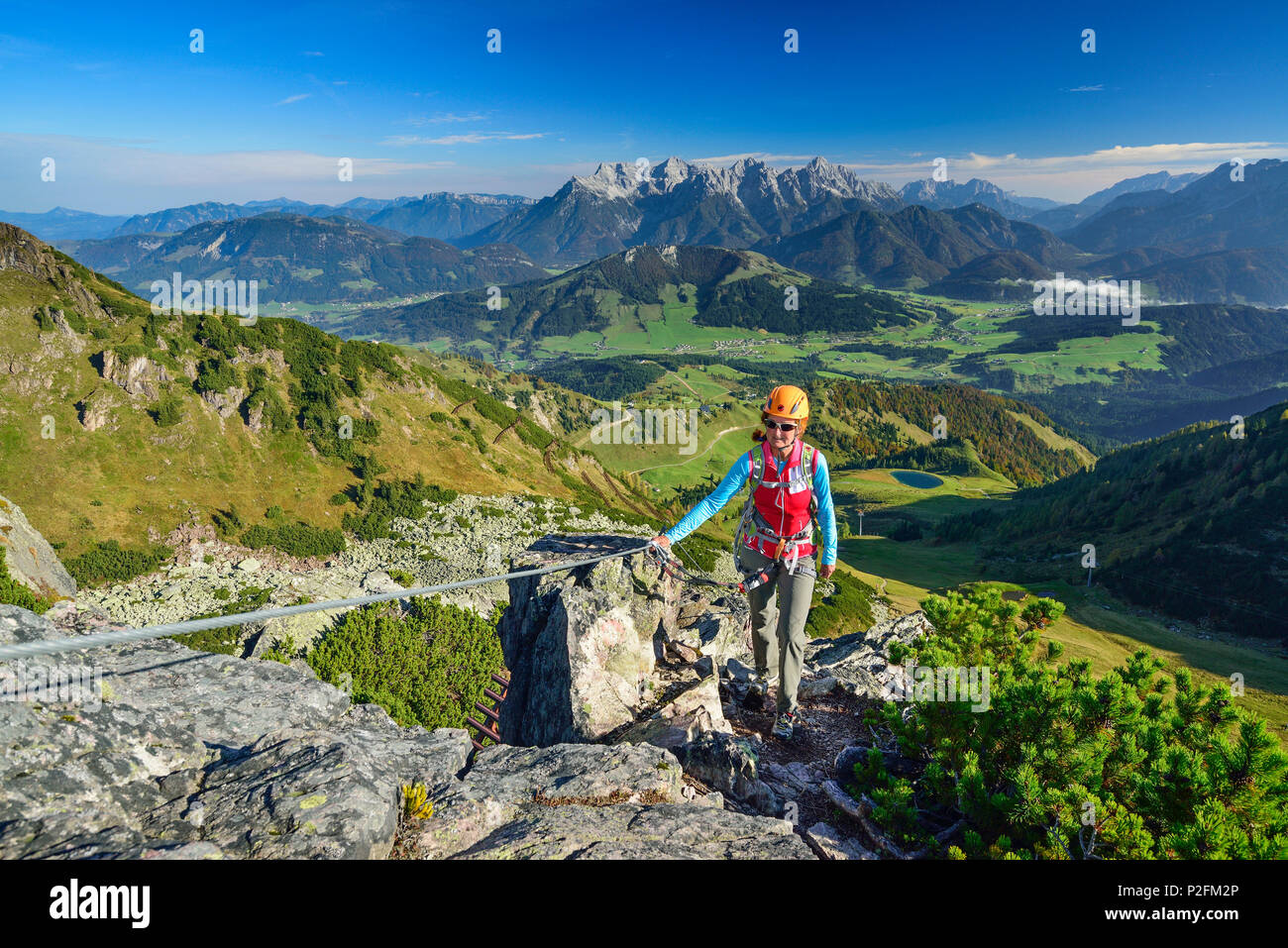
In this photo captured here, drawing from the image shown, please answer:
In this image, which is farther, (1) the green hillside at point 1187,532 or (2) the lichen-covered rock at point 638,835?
(1) the green hillside at point 1187,532

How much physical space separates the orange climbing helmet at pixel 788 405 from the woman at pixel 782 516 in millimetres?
18

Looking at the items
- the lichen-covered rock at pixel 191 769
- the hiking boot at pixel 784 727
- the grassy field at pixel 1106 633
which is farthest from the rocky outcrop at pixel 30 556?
the grassy field at pixel 1106 633

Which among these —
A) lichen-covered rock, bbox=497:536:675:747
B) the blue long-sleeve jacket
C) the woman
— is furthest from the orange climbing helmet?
lichen-covered rock, bbox=497:536:675:747

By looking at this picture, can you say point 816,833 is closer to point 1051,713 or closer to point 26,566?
point 1051,713

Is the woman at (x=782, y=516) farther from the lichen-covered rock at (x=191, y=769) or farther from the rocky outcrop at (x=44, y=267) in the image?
the rocky outcrop at (x=44, y=267)

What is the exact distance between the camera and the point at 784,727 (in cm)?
1326

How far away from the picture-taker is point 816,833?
9695 mm

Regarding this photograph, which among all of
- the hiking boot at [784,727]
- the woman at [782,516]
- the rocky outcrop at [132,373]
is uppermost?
the rocky outcrop at [132,373]

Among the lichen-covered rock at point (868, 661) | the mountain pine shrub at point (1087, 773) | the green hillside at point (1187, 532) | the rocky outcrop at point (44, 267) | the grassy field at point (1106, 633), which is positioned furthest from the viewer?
the green hillside at point (1187, 532)

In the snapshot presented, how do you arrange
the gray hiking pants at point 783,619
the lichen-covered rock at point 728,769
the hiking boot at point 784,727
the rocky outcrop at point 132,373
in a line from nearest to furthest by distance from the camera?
the lichen-covered rock at point 728,769 < the gray hiking pants at point 783,619 < the hiking boot at point 784,727 < the rocky outcrop at point 132,373

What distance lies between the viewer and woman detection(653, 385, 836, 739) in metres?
11.1

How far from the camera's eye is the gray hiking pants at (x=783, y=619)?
11.9 meters

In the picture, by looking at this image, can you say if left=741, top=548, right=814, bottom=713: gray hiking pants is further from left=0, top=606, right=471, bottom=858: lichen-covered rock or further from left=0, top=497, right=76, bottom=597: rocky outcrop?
left=0, top=497, right=76, bottom=597: rocky outcrop

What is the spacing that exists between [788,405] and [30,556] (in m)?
47.3
